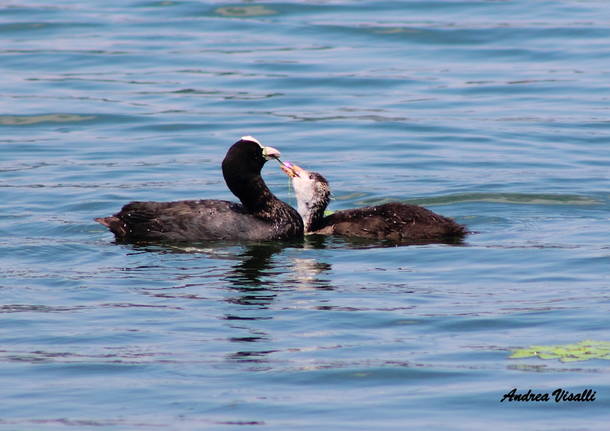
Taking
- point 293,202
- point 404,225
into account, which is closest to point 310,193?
point 404,225

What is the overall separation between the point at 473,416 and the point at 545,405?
1.72 feet

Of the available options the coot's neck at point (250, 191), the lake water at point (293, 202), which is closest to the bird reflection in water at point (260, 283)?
the lake water at point (293, 202)

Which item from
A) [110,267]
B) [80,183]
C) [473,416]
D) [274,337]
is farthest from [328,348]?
[80,183]

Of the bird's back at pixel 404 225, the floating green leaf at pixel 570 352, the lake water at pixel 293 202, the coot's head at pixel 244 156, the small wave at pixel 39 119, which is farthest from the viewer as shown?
the small wave at pixel 39 119

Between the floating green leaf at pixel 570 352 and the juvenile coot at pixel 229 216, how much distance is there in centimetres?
492

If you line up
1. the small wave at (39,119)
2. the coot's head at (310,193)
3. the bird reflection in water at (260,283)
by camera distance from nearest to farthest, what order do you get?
the bird reflection in water at (260,283) < the coot's head at (310,193) < the small wave at (39,119)

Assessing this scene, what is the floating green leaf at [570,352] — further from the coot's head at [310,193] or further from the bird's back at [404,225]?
the coot's head at [310,193]

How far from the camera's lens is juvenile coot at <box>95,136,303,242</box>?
1427 cm

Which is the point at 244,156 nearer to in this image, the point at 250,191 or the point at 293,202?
the point at 250,191

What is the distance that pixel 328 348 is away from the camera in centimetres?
1032

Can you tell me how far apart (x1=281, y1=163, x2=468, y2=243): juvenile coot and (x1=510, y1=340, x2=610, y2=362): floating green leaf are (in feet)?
13.5

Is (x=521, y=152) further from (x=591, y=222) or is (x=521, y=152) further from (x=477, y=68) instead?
(x=477, y=68)
